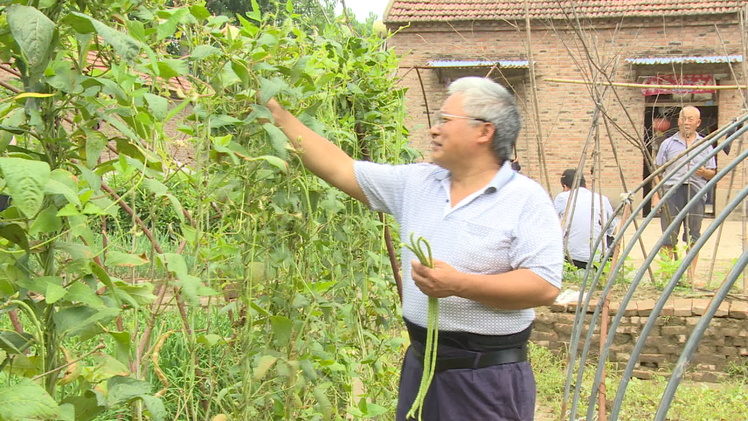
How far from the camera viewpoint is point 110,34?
1.00 m

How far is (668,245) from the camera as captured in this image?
650 centimetres

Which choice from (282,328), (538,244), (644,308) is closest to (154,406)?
(282,328)

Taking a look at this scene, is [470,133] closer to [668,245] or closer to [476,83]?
[476,83]

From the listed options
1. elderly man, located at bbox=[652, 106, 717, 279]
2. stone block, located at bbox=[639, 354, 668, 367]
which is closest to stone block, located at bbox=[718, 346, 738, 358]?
stone block, located at bbox=[639, 354, 668, 367]

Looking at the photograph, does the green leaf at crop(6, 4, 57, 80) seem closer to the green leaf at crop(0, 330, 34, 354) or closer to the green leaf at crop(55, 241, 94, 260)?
the green leaf at crop(55, 241, 94, 260)

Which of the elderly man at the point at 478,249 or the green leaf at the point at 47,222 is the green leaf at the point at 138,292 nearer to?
the green leaf at the point at 47,222

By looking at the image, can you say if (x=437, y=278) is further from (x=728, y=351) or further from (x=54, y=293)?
(x=728, y=351)

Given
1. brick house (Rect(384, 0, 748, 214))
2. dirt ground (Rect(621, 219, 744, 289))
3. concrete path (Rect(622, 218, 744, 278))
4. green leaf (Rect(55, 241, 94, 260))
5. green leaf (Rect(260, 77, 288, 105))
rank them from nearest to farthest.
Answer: green leaf (Rect(55, 241, 94, 260)), green leaf (Rect(260, 77, 288, 105)), dirt ground (Rect(621, 219, 744, 289)), concrete path (Rect(622, 218, 744, 278)), brick house (Rect(384, 0, 748, 214))

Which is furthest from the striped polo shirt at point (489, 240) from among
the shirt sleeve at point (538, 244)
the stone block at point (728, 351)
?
the stone block at point (728, 351)

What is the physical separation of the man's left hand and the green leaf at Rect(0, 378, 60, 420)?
1.01m

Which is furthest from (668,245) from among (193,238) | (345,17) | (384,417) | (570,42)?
(570,42)

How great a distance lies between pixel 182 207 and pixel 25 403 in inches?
36.0

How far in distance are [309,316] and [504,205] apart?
0.61 m

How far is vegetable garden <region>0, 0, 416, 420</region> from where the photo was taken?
1.04 m
